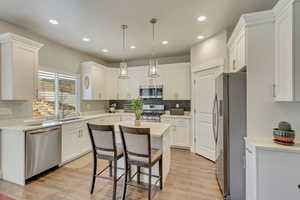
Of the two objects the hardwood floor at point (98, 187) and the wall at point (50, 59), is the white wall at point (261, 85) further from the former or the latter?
the wall at point (50, 59)

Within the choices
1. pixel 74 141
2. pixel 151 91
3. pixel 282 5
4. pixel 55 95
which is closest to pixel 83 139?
pixel 74 141

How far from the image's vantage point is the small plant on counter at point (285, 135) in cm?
178

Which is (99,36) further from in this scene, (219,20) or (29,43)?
(219,20)

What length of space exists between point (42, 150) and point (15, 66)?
1.64 m

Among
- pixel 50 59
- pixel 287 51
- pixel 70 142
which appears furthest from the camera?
pixel 50 59

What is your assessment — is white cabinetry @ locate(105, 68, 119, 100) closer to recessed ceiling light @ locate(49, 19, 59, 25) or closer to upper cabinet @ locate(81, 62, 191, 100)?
upper cabinet @ locate(81, 62, 191, 100)

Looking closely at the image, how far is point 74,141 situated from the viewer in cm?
371

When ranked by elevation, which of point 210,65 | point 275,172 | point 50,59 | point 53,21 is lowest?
point 275,172

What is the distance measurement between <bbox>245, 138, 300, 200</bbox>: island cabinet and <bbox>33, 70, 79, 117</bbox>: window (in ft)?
14.0

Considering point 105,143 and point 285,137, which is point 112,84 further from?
point 285,137

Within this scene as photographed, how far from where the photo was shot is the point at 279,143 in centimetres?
183

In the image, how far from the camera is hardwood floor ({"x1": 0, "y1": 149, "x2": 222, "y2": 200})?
2328mm

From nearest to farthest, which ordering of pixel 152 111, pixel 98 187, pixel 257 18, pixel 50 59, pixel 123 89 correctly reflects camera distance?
pixel 257 18
pixel 98 187
pixel 50 59
pixel 152 111
pixel 123 89

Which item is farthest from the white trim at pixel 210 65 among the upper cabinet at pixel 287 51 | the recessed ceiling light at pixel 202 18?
the upper cabinet at pixel 287 51
